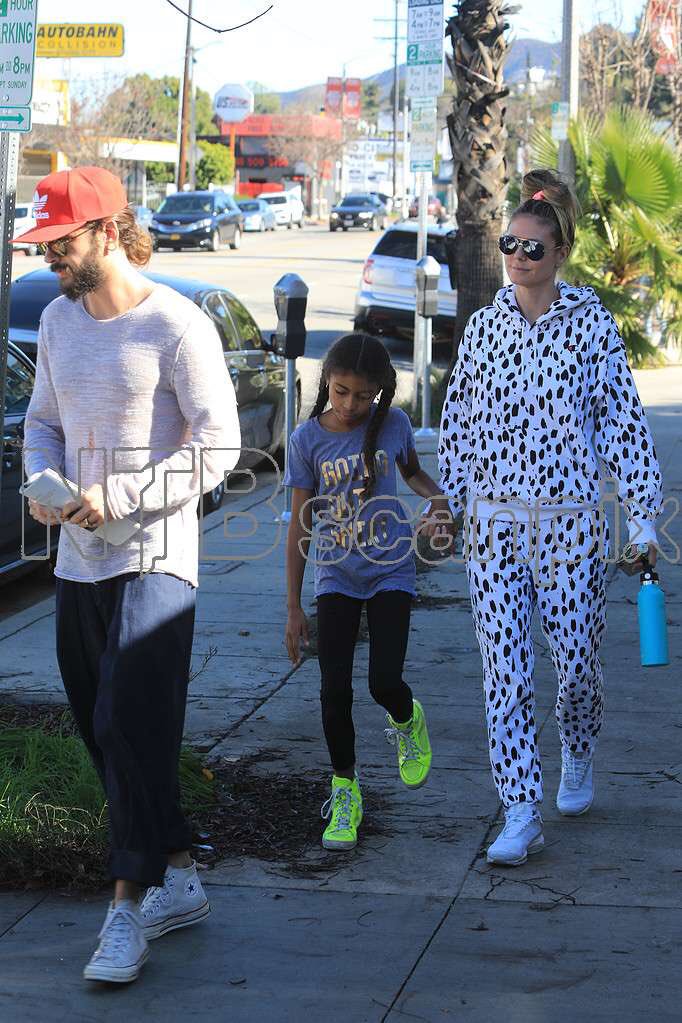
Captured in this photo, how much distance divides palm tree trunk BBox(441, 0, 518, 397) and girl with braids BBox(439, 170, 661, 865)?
6.54 m

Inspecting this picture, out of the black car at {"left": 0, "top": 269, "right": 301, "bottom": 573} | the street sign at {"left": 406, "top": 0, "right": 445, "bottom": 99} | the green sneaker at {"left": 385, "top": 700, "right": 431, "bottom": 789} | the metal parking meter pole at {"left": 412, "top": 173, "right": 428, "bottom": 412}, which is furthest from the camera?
the metal parking meter pole at {"left": 412, "top": 173, "right": 428, "bottom": 412}

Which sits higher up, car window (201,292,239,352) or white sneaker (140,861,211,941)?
car window (201,292,239,352)

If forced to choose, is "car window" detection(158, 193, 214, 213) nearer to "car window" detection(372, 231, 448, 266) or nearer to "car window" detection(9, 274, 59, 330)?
"car window" detection(372, 231, 448, 266)

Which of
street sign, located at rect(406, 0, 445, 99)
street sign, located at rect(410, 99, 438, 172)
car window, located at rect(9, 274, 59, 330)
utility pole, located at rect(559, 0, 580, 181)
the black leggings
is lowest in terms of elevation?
the black leggings

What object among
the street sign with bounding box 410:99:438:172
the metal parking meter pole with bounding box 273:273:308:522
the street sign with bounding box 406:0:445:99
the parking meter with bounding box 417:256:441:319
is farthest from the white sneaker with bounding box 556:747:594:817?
the street sign with bounding box 410:99:438:172

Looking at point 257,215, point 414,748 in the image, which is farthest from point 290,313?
point 257,215

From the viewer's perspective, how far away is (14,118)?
5.63m

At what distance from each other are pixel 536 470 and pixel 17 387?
5.15 m

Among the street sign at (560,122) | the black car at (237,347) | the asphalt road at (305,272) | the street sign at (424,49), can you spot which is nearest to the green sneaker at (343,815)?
the black car at (237,347)

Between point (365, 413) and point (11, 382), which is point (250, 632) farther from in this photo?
point (365, 413)

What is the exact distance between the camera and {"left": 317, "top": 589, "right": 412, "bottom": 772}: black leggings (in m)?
4.73

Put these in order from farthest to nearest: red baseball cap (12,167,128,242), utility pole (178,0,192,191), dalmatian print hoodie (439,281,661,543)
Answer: utility pole (178,0,192,191) < dalmatian print hoodie (439,281,661,543) < red baseball cap (12,167,128,242)

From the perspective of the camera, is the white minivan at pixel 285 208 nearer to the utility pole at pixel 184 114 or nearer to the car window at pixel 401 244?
the utility pole at pixel 184 114

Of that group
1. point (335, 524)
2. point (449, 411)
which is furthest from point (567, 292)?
point (335, 524)
